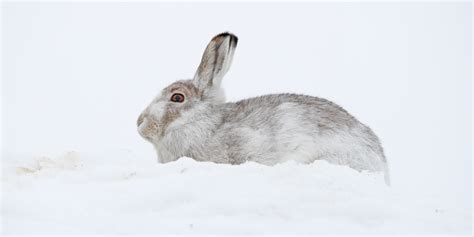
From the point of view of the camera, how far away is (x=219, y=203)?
5.42 metres

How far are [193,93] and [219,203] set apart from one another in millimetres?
3216

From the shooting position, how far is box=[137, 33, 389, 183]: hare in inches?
295

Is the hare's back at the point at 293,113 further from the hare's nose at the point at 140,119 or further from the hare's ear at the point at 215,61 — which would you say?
the hare's nose at the point at 140,119

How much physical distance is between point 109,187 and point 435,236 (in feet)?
8.56

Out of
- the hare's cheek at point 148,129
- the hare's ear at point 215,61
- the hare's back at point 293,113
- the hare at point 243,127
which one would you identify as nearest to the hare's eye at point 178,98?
the hare at point 243,127

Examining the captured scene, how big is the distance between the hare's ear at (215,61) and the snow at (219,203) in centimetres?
218

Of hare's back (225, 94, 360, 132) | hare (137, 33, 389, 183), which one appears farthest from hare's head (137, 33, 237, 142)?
hare's back (225, 94, 360, 132)

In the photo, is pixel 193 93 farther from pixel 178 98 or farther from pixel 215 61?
pixel 215 61

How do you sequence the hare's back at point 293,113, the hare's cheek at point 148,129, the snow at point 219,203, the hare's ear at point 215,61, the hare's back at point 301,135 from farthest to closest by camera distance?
the hare's ear at point 215,61
the hare's cheek at point 148,129
the hare's back at point 293,113
the hare's back at point 301,135
the snow at point 219,203

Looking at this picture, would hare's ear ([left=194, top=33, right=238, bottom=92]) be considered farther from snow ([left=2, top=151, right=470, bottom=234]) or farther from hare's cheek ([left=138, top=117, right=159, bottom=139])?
snow ([left=2, top=151, right=470, bottom=234])

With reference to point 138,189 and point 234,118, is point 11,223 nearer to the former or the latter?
point 138,189

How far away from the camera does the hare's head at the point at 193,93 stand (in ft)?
27.2

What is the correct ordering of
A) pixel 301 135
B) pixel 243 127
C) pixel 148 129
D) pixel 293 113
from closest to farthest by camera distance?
1. pixel 301 135
2. pixel 293 113
3. pixel 243 127
4. pixel 148 129

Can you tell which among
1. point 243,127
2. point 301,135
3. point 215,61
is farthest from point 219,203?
point 215,61
